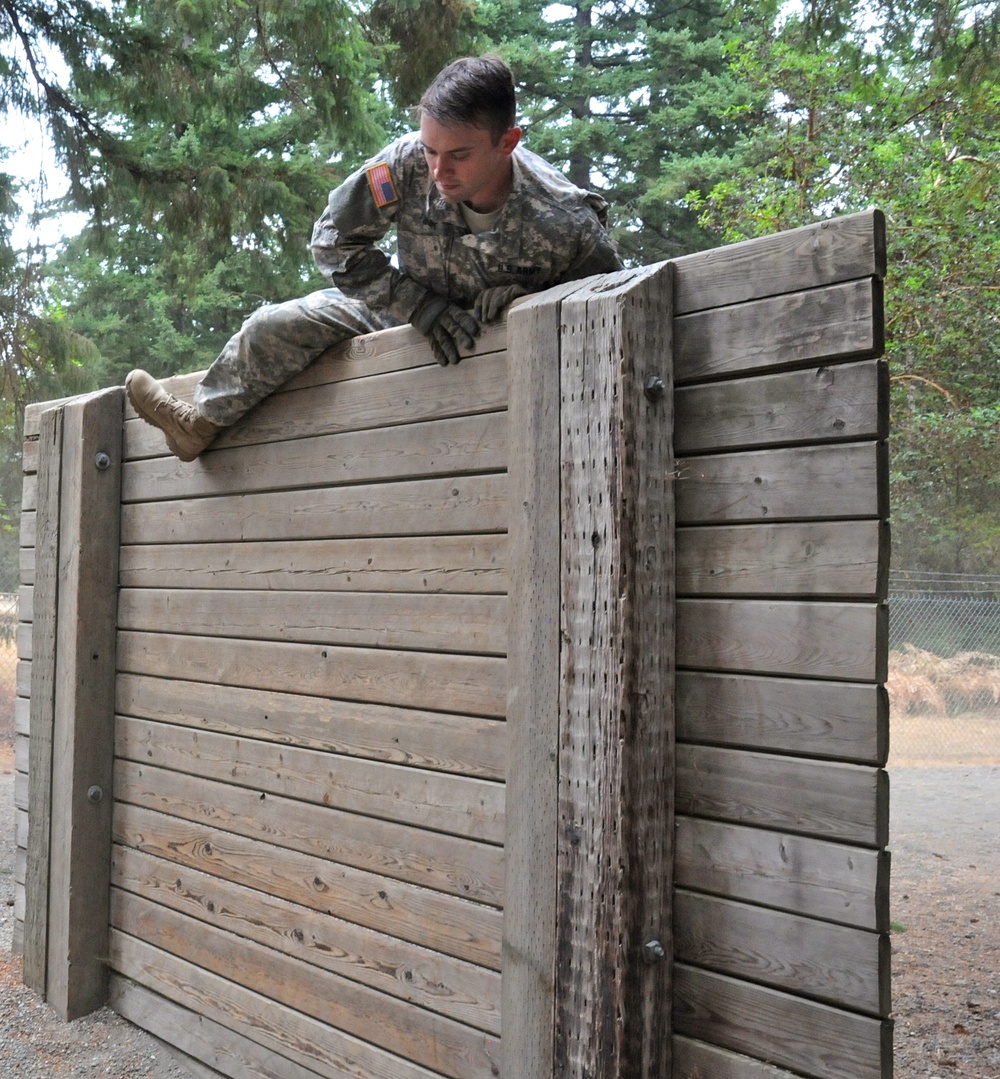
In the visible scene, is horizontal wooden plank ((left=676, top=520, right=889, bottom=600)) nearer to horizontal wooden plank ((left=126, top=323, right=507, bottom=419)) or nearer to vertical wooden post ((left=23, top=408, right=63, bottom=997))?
horizontal wooden plank ((left=126, top=323, right=507, bottom=419))

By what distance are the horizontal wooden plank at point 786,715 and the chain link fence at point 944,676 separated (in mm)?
9219

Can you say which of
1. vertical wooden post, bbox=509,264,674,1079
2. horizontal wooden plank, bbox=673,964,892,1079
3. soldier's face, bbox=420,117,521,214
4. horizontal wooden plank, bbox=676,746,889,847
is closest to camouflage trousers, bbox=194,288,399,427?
soldier's face, bbox=420,117,521,214

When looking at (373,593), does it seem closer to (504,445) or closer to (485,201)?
(504,445)

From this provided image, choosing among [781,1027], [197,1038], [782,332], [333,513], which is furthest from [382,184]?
[197,1038]

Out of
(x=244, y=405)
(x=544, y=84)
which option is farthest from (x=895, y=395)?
(x=244, y=405)

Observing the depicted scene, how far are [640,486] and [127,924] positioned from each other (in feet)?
8.49

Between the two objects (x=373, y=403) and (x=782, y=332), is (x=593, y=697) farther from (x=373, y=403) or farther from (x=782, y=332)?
(x=373, y=403)

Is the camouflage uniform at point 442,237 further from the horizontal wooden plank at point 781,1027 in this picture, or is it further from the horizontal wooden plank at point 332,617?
the horizontal wooden plank at point 781,1027

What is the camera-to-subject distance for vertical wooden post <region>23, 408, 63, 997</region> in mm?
3748

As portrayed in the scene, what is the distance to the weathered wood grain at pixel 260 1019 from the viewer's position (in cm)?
263

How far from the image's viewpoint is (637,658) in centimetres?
200

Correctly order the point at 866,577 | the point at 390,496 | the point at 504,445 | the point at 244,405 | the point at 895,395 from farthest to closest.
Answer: the point at 895,395
the point at 244,405
the point at 390,496
the point at 504,445
the point at 866,577

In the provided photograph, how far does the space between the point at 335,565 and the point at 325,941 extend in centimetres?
99

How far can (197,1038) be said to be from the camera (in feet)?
10.5
